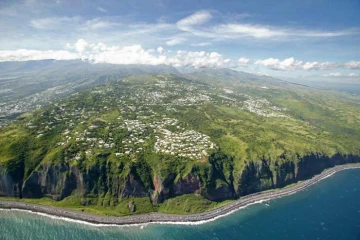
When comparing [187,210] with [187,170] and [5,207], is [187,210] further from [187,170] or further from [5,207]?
[5,207]

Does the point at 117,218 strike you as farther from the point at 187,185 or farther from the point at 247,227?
the point at 247,227

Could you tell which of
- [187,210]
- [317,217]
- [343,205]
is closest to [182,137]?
[187,210]

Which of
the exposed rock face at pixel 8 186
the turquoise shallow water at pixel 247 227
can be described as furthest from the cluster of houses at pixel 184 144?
the exposed rock face at pixel 8 186

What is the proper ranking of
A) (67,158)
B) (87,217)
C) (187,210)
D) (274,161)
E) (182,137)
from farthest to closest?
(182,137), (274,161), (67,158), (187,210), (87,217)

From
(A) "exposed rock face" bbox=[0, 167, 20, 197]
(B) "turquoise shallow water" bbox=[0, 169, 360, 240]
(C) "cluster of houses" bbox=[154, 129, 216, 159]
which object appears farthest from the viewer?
(C) "cluster of houses" bbox=[154, 129, 216, 159]

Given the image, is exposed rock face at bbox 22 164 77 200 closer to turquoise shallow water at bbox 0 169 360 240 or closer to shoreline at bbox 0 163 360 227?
shoreline at bbox 0 163 360 227

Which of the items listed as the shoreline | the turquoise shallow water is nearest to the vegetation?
the shoreline

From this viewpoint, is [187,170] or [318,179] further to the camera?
[318,179]

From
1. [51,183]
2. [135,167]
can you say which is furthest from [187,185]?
[51,183]

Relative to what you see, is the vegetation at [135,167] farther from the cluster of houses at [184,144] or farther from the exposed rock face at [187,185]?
the cluster of houses at [184,144]
